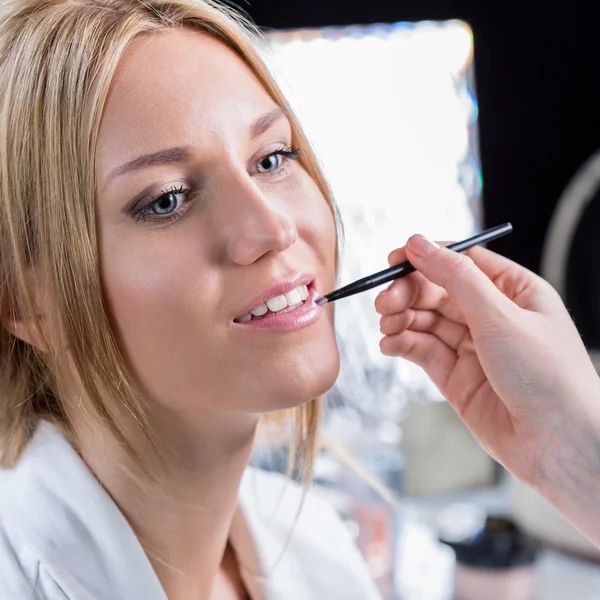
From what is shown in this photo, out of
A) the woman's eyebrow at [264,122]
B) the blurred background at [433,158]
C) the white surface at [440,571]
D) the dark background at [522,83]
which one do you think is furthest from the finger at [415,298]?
the dark background at [522,83]

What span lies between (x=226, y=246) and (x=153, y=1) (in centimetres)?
29

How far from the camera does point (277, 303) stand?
31.0 inches

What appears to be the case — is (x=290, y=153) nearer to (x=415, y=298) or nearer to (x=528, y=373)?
(x=415, y=298)

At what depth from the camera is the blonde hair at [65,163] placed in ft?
2.55

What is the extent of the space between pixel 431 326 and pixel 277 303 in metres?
0.28

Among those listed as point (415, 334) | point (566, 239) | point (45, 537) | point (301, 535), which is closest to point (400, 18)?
point (566, 239)

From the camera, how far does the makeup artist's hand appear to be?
822 mm

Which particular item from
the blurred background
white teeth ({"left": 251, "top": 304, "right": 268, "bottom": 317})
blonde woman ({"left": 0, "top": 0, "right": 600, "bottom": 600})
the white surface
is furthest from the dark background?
white teeth ({"left": 251, "top": 304, "right": 268, "bottom": 317})

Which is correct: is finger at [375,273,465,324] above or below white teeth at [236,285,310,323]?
below

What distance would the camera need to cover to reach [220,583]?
3.46 ft

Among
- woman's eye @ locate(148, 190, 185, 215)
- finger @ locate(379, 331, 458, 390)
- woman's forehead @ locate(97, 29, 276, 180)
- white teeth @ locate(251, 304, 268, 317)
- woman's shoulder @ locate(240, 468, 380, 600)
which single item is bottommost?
woman's shoulder @ locate(240, 468, 380, 600)

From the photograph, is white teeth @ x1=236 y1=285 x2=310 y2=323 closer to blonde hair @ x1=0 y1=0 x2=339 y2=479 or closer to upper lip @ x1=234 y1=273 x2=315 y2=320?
upper lip @ x1=234 y1=273 x2=315 y2=320

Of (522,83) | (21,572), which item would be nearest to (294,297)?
(21,572)

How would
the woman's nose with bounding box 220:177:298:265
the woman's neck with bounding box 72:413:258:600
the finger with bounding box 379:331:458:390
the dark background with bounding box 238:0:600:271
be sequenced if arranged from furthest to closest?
the dark background with bounding box 238:0:600:271
the finger with bounding box 379:331:458:390
the woman's neck with bounding box 72:413:258:600
the woman's nose with bounding box 220:177:298:265
